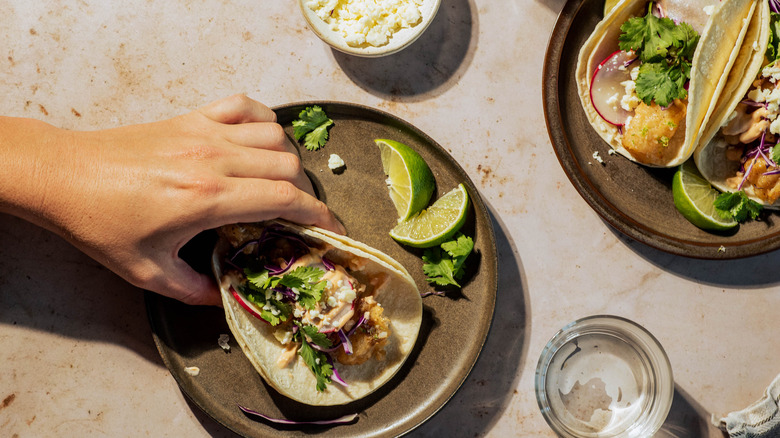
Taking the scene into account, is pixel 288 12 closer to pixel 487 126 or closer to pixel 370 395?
pixel 487 126

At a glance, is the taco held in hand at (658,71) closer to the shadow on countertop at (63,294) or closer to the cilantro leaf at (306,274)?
the cilantro leaf at (306,274)

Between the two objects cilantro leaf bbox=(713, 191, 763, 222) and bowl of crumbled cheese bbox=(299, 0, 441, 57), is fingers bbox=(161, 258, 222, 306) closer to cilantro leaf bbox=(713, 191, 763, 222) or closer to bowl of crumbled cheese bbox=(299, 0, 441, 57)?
bowl of crumbled cheese bbox=(299, 0, 441, 57)

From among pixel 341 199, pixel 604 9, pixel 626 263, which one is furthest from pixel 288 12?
pixel 626 263

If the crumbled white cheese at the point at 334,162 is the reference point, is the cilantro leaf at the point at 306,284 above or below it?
below

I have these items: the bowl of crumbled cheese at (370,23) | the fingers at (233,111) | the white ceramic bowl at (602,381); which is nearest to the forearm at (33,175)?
the fingers at (233,111)

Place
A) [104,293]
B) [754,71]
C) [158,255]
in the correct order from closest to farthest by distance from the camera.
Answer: [158,255]
[754,71]
[104,293]

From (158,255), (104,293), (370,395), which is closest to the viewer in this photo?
(158,255)

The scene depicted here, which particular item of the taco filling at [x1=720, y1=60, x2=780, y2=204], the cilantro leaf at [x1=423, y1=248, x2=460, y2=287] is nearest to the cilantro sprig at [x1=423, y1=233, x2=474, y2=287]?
the cilantro leaf at [x1=423, y1=248, x2=460, y2=287]
